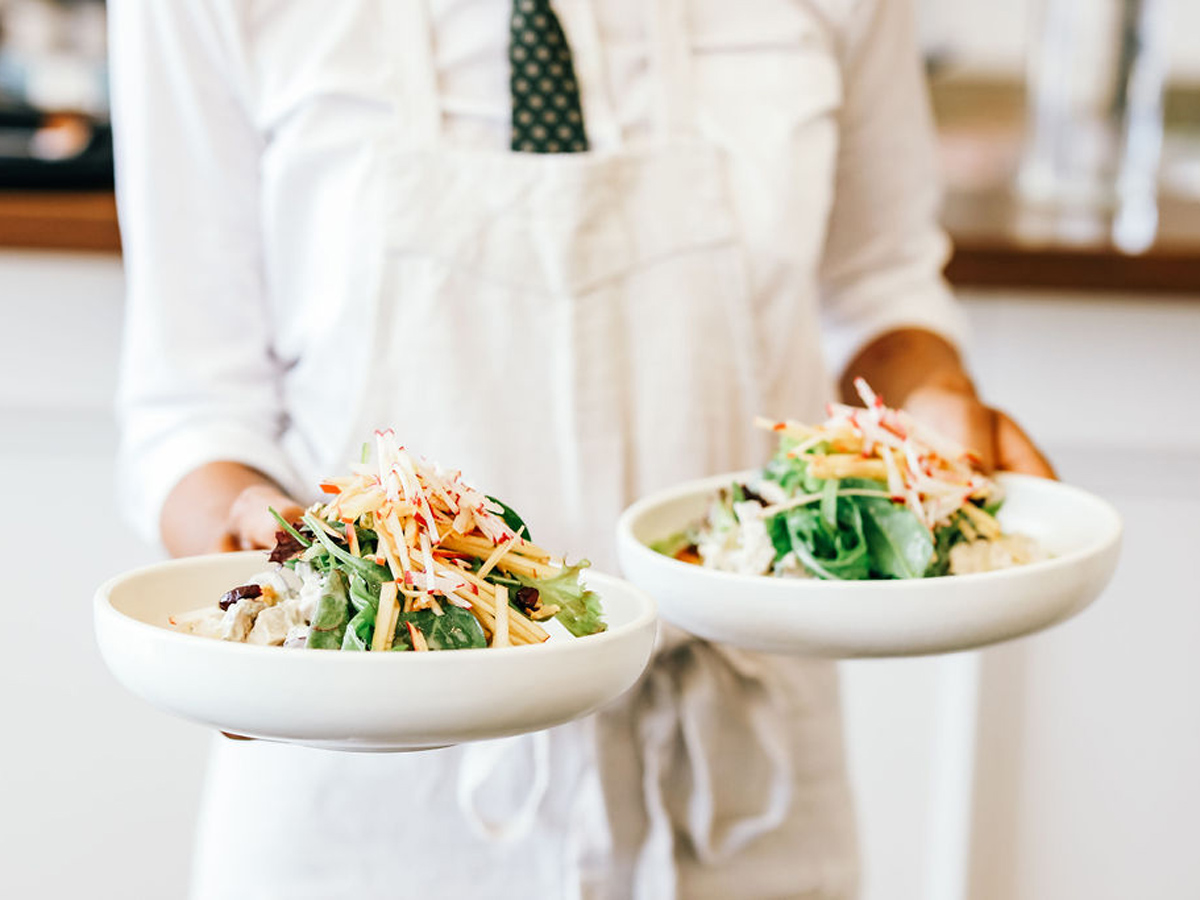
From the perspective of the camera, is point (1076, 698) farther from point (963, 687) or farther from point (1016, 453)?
point (1016, 453)

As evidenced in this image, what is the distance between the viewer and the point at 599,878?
92 centimetres

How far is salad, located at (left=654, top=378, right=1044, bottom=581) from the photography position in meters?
0.75

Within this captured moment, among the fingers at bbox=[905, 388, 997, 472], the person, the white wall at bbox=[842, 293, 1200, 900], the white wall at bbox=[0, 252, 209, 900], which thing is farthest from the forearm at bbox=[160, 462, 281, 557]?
the white wall at bbox=[842, 293, 1200, 900]

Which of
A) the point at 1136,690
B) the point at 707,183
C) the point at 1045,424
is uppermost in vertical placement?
the point at 707,183

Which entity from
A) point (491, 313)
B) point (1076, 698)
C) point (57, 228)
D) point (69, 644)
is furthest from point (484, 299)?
point (1076, 698)

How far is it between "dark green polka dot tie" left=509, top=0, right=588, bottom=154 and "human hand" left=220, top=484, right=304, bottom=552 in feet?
0.93

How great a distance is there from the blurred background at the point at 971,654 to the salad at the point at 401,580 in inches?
30.4

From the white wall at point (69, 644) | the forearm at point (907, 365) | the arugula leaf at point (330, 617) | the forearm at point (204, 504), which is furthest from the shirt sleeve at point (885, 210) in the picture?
the white wall at point (69, 644)

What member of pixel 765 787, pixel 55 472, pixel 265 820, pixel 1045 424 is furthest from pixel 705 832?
pixel 55 472

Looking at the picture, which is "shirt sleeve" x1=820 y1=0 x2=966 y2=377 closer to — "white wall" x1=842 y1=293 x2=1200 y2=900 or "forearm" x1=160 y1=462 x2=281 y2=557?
"white wall" x1=842 y1=293 x2=1200 y2=900

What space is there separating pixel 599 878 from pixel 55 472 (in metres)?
0.79

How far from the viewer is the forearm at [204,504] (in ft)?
2.65

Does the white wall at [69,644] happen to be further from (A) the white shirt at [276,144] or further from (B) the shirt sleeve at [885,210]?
(B) the shirt sleeve at [885,210]

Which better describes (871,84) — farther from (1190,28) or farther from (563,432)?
(1190,28)
